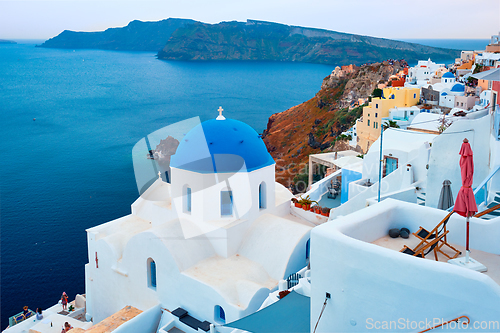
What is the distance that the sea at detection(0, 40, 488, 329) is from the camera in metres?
31.0

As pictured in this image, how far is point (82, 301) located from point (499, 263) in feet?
60.0

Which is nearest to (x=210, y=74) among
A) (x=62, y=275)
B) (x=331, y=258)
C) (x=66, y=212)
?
(x=66, y=212)

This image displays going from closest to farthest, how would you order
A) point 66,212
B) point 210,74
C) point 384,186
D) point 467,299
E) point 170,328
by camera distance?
point 467,299
point 170,328
point 384,186
point 66,212
point 210,74

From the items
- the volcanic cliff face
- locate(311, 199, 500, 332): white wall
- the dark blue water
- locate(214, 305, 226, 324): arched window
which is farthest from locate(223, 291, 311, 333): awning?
the volcanic cliff face

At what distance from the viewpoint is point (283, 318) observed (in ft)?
27.7

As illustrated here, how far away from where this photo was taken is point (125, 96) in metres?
97.2

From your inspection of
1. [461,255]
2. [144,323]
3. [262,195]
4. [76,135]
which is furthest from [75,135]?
[461,255]

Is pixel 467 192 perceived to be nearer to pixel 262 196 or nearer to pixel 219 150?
pixel 219 150

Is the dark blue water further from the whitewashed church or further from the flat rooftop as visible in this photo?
the flat rooftop

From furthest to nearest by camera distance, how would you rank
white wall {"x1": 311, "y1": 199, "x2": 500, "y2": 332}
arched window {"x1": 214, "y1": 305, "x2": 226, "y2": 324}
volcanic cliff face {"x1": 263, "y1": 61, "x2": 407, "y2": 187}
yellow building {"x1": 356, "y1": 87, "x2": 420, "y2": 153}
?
volcanic cliff face {"x1": 263, "y1": 61, "x2": 407, "y2": 187} → yellow building {"x1": 356, "y1": 87, "x2": 420, "y2": 153} → arched window {"x1": 214, "y1": 305, "x2": 226, "y2": 324} → white wall {"x1": 311, "y1": 199, "x2": 500, "y2": 332}

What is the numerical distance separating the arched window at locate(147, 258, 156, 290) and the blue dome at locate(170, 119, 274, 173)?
3103mm

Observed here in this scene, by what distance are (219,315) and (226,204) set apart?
166 inches

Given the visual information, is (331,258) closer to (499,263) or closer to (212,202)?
(499,263)

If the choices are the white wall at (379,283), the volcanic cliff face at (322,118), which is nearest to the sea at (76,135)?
the volcanic cliff face at (322,118)
